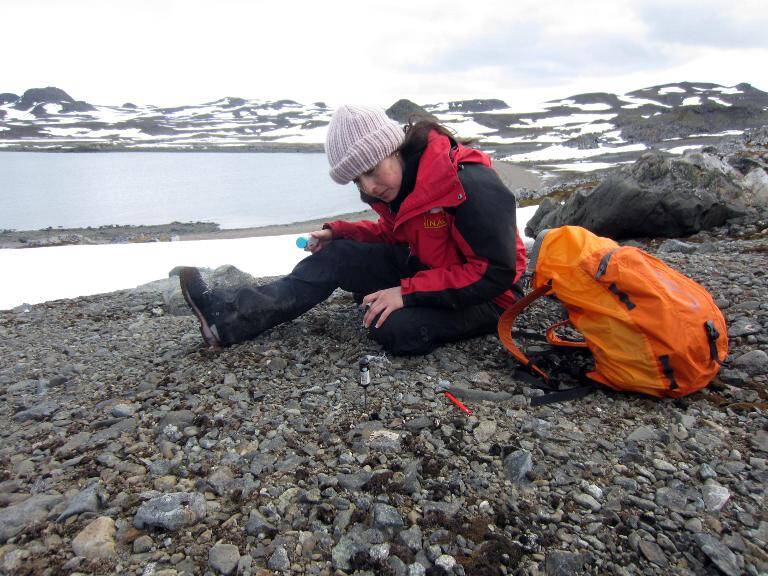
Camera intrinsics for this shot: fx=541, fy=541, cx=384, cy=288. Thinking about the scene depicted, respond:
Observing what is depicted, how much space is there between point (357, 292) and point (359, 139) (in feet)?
3.92

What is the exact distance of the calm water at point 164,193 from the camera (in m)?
23.1

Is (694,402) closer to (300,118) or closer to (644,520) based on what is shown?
(644,520)

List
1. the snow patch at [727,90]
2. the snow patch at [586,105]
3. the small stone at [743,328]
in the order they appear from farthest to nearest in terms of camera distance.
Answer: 1. the snow patch at [586,105]
2. the snow patch at [727,90]
3. the small stone at [743,328]

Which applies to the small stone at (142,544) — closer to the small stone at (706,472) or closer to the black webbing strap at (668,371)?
the small stone at (706,472)

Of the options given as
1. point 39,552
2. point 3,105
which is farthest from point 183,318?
point 3,105

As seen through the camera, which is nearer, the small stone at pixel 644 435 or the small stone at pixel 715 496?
the small stone at pixel 715 496

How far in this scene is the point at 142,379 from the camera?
3.09m

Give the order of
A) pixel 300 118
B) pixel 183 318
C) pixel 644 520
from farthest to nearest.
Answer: pixel 300 118, pixel 183 318, pixel 644 520

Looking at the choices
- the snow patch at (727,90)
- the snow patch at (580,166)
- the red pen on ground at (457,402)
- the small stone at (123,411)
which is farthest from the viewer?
the snow patch at (727,90)

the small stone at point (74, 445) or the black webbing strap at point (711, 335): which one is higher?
the black webbing strap at point (711, 335)

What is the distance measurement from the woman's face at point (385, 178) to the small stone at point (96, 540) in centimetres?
190

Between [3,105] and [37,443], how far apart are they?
5813 inches

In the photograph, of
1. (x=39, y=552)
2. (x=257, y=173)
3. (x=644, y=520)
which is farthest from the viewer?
(x=257, y=173)

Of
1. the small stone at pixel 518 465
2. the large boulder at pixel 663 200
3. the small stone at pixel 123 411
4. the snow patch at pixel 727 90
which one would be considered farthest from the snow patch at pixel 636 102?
the small stone at pixel 123 411
